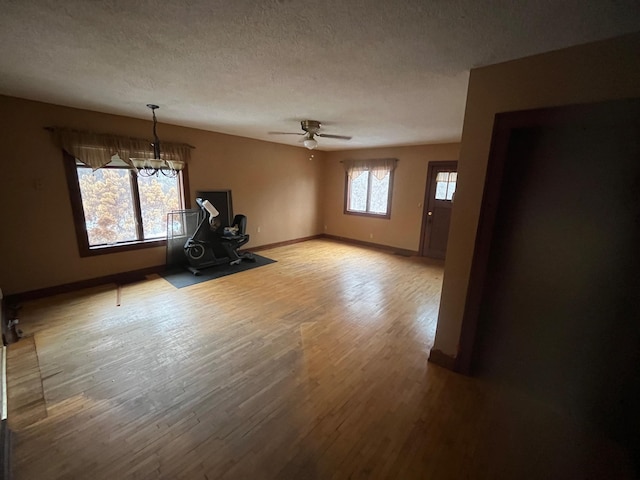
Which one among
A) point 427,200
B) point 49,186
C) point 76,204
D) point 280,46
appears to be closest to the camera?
point 280,46

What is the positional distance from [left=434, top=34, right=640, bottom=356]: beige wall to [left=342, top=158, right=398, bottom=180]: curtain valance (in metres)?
3.98

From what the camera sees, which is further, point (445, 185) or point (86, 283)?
point (445, 185)

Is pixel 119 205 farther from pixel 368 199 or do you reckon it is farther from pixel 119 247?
pixel 368 199

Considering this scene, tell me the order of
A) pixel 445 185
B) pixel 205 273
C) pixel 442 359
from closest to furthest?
pixel 442 359 < pixel 205 273 < pixel 445 185

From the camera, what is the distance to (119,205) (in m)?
3.78

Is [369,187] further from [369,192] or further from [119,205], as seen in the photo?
[119,205]

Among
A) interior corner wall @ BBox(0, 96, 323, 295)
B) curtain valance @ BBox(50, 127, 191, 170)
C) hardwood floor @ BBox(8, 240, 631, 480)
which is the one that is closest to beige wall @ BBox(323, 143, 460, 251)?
interior corner wall @ BBox(0, 96, 323, 295)

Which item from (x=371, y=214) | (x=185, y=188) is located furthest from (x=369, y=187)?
(x=185, y=188)

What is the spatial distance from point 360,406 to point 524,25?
2.42 m

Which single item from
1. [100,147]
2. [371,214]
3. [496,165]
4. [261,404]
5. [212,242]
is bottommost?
[261,404]

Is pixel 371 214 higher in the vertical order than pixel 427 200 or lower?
lower

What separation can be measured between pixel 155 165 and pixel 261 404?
3566mm

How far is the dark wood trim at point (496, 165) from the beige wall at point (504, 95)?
36 mm

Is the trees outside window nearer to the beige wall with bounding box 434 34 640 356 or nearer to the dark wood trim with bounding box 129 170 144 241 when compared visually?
the beige wall with bounding box 434 34 640 356
